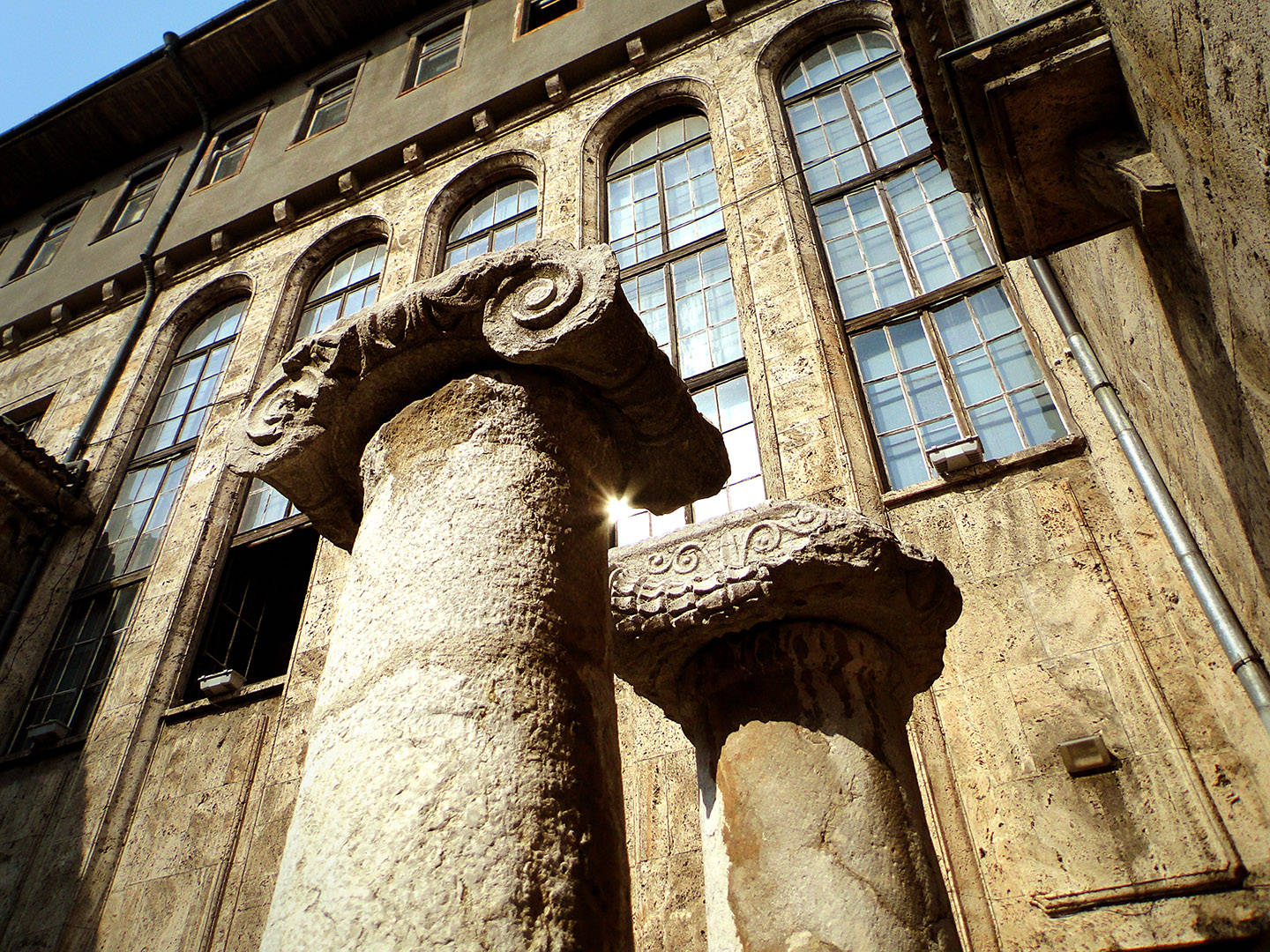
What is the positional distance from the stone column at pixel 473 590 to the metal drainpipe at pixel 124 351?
25.4 ft

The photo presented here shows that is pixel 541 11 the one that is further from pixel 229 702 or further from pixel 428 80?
pixel 229 702

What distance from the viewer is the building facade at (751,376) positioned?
2830 millimetres

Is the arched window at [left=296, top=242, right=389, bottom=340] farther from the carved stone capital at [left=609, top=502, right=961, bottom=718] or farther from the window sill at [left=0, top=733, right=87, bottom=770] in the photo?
the carved stone capital at [left=609, top=502, right=961, bottom=718]

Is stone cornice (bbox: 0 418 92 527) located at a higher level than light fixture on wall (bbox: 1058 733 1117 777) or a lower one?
higher

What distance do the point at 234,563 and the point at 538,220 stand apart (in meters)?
4.55

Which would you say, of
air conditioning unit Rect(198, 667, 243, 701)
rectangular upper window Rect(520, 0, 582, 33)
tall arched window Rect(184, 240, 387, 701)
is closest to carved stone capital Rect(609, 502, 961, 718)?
air conditioning unit Rect(198, 667, 243, 701)

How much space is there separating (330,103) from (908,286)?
10199 millimetres

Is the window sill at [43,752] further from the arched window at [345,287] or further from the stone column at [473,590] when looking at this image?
the stone column at [473,590]

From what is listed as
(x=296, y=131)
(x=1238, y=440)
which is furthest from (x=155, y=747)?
(x=296, y=131)

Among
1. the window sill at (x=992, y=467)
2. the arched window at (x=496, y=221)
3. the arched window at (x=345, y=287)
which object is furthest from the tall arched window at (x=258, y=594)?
the window sill at (x=992, y=467)

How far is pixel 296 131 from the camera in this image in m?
13.0

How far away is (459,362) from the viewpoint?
2.56 metres

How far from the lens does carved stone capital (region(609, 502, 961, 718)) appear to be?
288 centimetres

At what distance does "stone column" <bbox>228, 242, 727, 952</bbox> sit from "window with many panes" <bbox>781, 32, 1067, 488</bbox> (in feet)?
11.3
